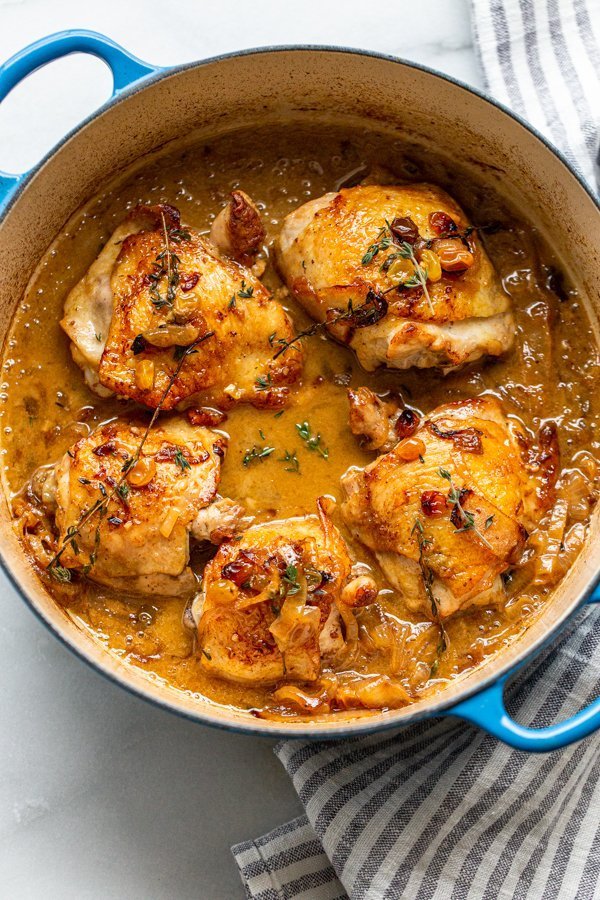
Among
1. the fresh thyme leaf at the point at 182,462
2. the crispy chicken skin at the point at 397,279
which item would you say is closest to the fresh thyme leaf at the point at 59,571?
the fresh thyme leaf at the point at 182,462

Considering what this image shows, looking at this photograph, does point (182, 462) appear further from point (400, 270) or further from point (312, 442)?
point (400, 270)

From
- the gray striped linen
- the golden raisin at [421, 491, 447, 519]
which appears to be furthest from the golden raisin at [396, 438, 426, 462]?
the gray striped linen

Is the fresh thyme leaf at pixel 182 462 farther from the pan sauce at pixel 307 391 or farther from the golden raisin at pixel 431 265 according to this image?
the golden raisin at pixel 431 265

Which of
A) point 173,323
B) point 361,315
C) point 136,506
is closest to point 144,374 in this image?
point 173,323

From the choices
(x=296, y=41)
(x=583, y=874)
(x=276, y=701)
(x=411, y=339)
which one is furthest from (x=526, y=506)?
(x=296, y=41)

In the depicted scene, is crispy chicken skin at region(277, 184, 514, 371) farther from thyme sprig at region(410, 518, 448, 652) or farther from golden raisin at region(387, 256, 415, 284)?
thyme sprig at region(410, 518, 448, 652)
